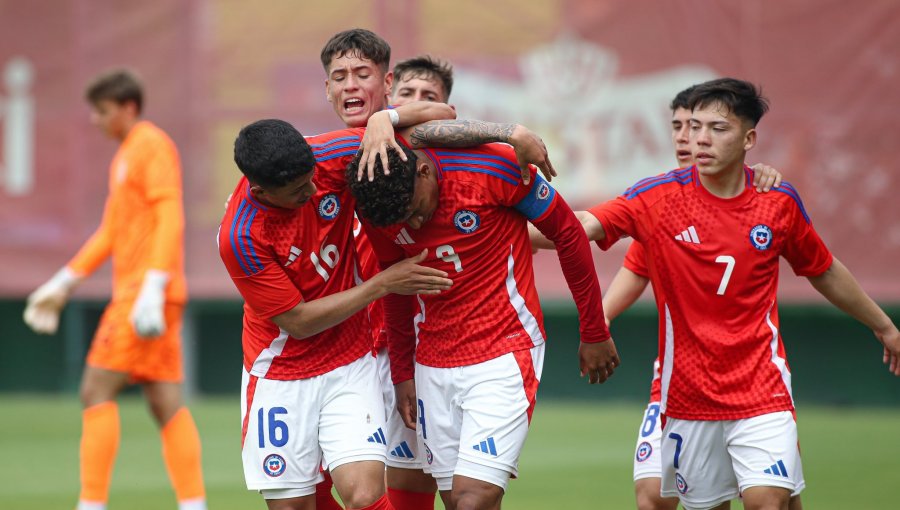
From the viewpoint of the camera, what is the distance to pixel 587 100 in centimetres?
1199

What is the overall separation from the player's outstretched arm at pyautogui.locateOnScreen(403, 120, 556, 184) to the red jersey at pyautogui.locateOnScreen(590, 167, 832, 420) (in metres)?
0.65

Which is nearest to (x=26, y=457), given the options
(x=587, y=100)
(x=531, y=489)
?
(x=531, y=489)

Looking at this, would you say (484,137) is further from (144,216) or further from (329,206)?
(144,216)

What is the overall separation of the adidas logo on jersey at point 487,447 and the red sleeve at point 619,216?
3.43 ft

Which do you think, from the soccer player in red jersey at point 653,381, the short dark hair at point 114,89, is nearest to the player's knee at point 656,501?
the soccer player in red jersey at point 653,381

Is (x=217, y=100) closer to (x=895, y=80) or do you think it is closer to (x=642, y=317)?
(x=642, y=317)

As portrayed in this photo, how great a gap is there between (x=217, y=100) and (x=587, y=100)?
3788 millimetres

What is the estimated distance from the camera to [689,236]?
5.05 metres

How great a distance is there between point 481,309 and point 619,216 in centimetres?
80

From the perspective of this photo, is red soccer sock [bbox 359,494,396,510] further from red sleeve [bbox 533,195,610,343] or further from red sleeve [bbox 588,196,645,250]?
red sleeve [bbox 588,196,645,250]

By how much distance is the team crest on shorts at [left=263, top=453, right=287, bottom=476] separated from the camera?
4773 mm

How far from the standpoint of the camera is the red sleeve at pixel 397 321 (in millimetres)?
4844

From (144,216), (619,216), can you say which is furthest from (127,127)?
(619,216)

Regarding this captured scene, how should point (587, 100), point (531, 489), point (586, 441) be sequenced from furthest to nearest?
point (587, 100), point (586, 441), point (531, 489)
